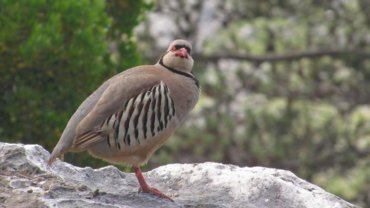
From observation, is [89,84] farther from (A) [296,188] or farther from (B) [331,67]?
(B) [331,67]

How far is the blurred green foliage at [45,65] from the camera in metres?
8.35

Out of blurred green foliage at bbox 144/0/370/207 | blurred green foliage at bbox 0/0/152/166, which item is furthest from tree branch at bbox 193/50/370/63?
blurred green foliage at bbox 0/0/152/166

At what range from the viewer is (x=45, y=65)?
838 cm

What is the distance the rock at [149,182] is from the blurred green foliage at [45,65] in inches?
88.4

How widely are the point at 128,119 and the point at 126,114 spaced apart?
46mm

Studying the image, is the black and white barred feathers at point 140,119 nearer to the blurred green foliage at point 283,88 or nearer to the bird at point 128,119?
the bird at point 128,119

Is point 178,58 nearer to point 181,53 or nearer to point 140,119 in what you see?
point 181,53

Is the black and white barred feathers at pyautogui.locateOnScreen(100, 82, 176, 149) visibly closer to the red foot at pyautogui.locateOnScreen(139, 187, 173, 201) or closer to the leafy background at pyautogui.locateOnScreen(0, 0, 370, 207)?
the red foot at pyautogui.locateOnScreen(139, 187, 173, 201)

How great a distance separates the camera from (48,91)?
27.8 feet

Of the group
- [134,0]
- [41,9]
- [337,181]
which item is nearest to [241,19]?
[337,181]

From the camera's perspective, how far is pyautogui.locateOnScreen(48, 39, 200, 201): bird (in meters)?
6.26

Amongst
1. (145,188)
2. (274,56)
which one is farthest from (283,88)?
(145,188)

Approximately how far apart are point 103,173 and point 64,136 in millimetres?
385

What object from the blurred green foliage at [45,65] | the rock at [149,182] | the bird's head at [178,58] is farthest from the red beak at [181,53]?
the blurred green foliage at [45,65]
